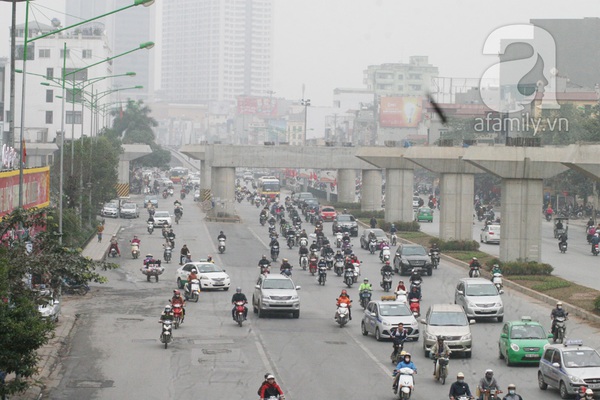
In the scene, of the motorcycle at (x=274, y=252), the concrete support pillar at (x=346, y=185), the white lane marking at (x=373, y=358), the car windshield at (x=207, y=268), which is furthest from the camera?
the concrete support pillar at (x=346, y=185)

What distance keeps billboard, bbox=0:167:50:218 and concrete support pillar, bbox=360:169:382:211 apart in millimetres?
42766

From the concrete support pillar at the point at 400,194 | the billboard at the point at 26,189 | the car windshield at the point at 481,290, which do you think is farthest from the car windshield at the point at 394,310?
the concrete support pillar at the point at 400,194

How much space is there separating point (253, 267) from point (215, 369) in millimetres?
26651

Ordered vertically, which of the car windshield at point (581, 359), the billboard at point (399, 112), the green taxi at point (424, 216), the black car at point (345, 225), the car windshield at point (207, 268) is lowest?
the car windshield at point (581, 359)

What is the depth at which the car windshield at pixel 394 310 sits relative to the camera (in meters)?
30.5

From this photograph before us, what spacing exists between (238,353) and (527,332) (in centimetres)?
704

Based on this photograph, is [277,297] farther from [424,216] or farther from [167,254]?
[424,216]

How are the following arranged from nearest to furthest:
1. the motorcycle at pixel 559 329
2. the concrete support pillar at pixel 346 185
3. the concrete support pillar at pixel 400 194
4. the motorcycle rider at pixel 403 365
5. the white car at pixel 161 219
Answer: the motorcycle rider at pixel 403 365 < the motorcycle at pixel 559 329 < the white car at pixel 161 219 < the concrete support pillar at pixel 400 194 < the concrete support pillar at pixel 346 185

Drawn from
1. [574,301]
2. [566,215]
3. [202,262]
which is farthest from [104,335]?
[566,215]

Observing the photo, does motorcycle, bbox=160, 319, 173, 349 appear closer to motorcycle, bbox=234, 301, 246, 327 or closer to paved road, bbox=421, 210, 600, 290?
motorcycle, bbox=234, 301, 246, 327

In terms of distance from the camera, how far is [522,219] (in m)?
49.1

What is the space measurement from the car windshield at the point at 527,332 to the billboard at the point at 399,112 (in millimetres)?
157354

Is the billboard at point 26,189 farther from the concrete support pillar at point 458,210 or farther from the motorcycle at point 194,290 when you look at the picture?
the concrete support pillar at point 458,210

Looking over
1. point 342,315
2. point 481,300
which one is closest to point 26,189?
point 342,315
